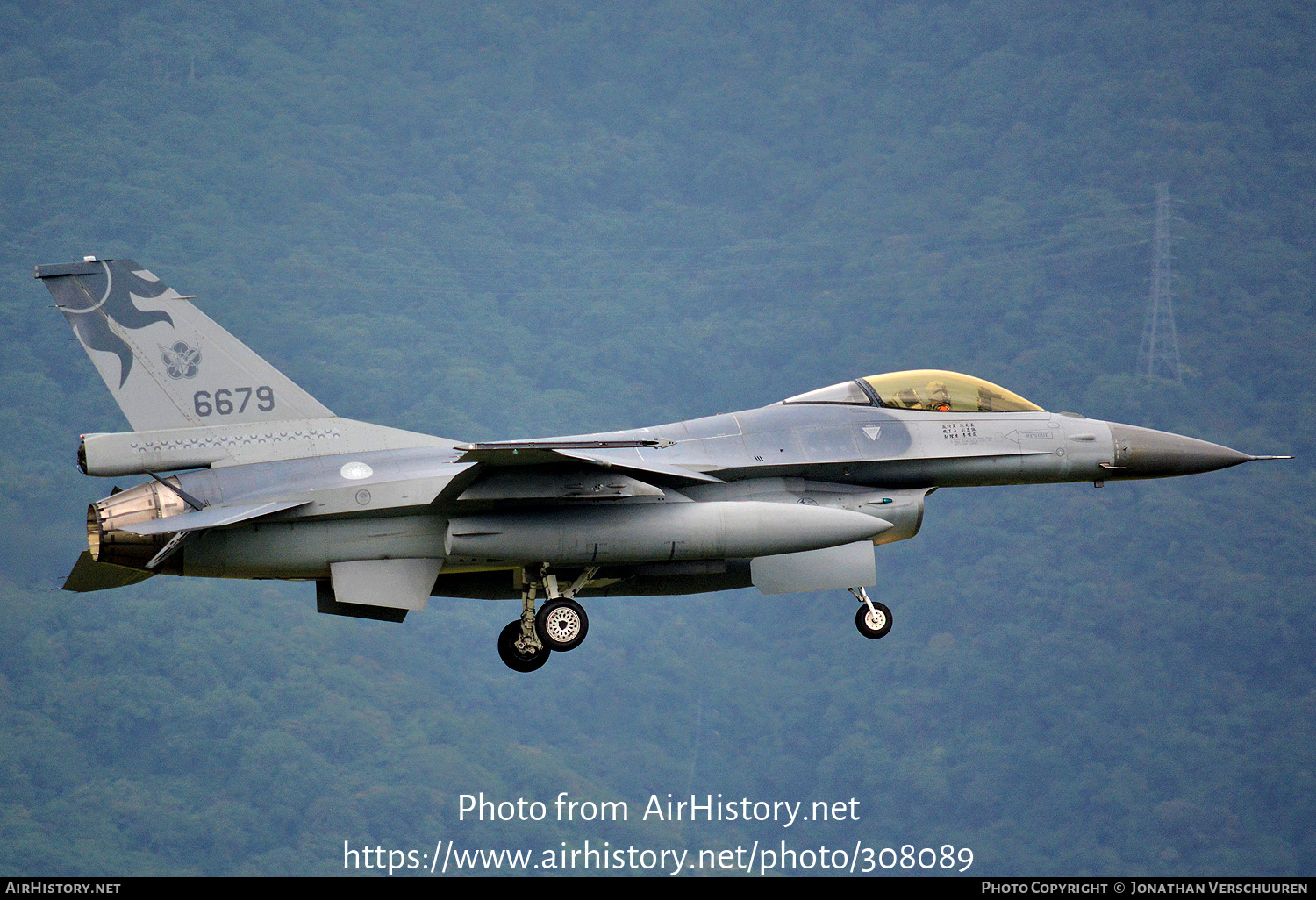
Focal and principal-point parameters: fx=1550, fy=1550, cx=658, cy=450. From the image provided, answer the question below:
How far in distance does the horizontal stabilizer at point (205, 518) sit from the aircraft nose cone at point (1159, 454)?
427 inches

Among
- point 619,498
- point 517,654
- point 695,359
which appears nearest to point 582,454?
point 619,498

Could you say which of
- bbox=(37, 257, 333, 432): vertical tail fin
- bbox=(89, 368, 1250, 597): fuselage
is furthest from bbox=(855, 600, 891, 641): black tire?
bbox=(37, 257, 333, 432): vertical tail fin

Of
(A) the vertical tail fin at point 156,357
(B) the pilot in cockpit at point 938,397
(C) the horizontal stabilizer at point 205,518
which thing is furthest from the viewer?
(B) the pilot in cockpit at point 938,397

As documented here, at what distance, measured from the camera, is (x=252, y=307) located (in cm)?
12456

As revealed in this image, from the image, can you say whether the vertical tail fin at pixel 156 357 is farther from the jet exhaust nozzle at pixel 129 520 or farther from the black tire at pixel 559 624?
the black tire at pixel 559 624

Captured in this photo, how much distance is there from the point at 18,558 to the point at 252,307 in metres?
92.9

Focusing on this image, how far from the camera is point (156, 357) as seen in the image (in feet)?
60.4

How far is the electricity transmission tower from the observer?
419 ft

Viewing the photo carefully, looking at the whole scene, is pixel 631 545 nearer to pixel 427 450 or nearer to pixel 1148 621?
pixel 427 450

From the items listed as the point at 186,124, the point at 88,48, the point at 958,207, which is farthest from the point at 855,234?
the point at 88,48

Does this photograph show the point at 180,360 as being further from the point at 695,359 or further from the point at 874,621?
the point at 695,359

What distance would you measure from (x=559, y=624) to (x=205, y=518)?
4.37m

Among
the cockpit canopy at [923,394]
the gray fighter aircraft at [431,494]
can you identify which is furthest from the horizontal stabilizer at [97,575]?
the cockpit canopy at [923,394]

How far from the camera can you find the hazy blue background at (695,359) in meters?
93.4
